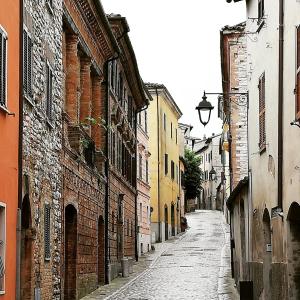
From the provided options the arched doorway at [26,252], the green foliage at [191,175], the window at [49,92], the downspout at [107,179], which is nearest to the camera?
the arched doorway at [26,252]

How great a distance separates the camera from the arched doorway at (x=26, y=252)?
16906 millimetres

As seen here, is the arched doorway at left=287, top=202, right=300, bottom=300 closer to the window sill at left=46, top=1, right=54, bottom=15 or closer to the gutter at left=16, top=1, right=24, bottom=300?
the gutter at left=16, top=1, right=24, bottom=300

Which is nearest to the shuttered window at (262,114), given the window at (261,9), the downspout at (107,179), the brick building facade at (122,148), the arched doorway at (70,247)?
the window at (261,9)

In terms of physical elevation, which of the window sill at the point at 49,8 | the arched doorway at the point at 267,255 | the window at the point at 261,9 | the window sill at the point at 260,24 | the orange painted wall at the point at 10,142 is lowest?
the arched doorway at the point at 267,255

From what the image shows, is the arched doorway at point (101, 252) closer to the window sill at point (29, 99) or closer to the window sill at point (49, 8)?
the window sill at point (49, 8)

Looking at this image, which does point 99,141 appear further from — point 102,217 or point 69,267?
point 69,267

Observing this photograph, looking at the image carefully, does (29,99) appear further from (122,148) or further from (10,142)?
(122,148)

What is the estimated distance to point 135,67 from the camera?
3925 centimetres

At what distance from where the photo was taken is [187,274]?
34.2 meters

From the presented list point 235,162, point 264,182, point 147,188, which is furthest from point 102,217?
point 147,188

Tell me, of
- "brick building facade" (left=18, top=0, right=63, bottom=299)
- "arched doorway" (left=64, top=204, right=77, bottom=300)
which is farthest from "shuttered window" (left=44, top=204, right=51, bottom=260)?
"arched doorway" (left=64, top=204, right=77, bottom=300)

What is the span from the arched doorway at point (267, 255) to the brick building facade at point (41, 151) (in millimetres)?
4769

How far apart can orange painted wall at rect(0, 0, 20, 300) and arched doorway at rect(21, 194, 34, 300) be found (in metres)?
1.57

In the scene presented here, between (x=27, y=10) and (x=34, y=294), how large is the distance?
5.81 meters
